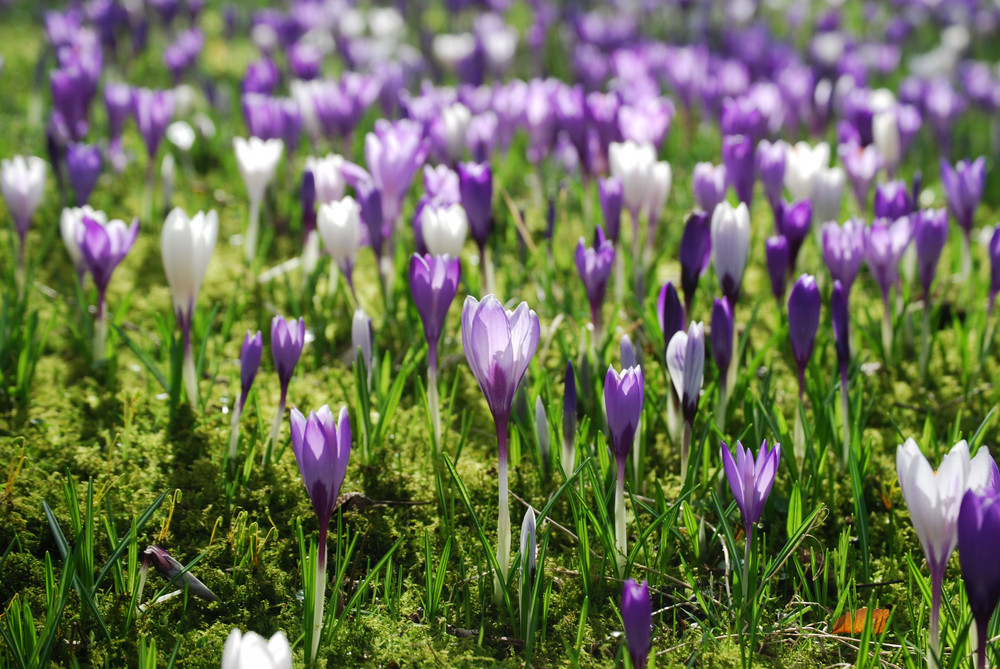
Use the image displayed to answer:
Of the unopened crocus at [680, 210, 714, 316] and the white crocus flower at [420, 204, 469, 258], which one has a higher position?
the white crocus flower at [420, 204, 469, 258]

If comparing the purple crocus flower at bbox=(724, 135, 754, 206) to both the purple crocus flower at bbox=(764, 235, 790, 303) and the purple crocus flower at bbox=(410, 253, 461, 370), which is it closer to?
the purple crocus flower at bbox=(764, 235, 790, 303)

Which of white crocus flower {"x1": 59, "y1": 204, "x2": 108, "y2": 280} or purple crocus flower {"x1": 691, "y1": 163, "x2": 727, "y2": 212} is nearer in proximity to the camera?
white crocus flower {"x1": 59, "y1": 204, "x2": 108, "y2": 280}

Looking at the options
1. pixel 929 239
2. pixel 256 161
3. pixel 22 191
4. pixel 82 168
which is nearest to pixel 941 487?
pixel 929 239

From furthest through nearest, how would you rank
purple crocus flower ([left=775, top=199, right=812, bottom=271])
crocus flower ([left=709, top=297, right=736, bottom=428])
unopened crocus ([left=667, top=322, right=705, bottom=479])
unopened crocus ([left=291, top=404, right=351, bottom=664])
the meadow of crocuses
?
1. purple crocus flower ([left=775, top=199, right=812, bottom=271])
2. crocus flower ([left=709, top=297, right=736, bottom=428])
3. unopened crocus ([left=667, top=322, right=705, bottom=479])
4. the meadow of crocuses
5. unopened crocus ([left=291, top=404, right=351, bottom=664])

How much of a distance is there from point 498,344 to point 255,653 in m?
0.71

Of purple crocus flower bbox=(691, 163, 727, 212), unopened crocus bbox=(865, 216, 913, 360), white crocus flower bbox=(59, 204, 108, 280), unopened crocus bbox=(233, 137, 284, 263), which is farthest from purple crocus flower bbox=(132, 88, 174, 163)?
unopened crocus bbox=(865, 216, 913, 360)

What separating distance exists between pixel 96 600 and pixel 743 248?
1866mm

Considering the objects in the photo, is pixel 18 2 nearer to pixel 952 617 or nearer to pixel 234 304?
pixel 234 304

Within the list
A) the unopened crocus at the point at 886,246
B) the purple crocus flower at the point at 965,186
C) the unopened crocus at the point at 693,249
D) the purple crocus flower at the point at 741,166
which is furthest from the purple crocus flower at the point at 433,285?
the purple crocus flower at the point at 965,186

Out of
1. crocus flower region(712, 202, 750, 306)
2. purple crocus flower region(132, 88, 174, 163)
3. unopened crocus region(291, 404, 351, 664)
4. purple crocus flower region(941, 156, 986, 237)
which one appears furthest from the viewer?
purple crocus flower region(132, 88, 174, 163)

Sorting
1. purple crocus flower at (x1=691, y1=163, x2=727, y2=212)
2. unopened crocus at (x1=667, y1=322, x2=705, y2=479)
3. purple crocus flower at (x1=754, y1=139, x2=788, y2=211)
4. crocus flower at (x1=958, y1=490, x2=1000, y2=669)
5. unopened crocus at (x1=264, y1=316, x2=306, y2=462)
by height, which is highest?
purple crocus flower at (x1=754, y1=139, x2=788, y2=211)

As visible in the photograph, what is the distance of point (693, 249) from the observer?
8.17 feet

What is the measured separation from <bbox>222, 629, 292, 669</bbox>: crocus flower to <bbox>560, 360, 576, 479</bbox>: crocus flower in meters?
0.92

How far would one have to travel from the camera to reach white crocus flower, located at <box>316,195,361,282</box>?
8.71 ft
